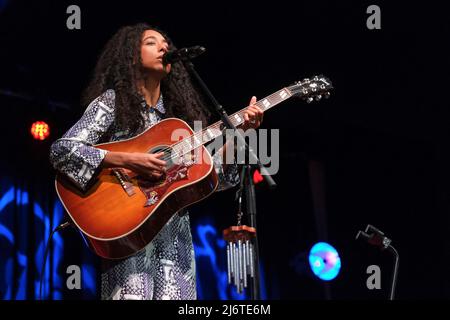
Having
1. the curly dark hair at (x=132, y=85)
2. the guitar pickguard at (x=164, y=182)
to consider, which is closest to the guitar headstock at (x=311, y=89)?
the curly dark hair at (x=132, y=85)

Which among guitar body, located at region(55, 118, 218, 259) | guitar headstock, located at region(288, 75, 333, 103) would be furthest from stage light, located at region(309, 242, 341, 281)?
guitar body, located at region(55, 118, 218, 259)

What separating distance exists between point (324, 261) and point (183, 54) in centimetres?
396

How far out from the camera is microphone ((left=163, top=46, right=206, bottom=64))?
10.5ft

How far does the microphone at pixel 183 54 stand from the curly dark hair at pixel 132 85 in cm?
21

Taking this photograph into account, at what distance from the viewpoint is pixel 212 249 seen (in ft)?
21.8

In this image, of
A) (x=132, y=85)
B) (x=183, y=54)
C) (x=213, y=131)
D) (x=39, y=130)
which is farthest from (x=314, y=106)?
(x=183, y=54)

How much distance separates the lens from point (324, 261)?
6762 millimetres

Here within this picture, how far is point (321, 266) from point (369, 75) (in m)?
1.80

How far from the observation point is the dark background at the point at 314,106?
5.58 meters

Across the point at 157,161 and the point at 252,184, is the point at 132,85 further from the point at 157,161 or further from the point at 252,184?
the point at 252,184

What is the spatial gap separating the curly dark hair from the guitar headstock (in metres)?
0.49

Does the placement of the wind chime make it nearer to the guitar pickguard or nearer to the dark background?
the guitar pickguard
